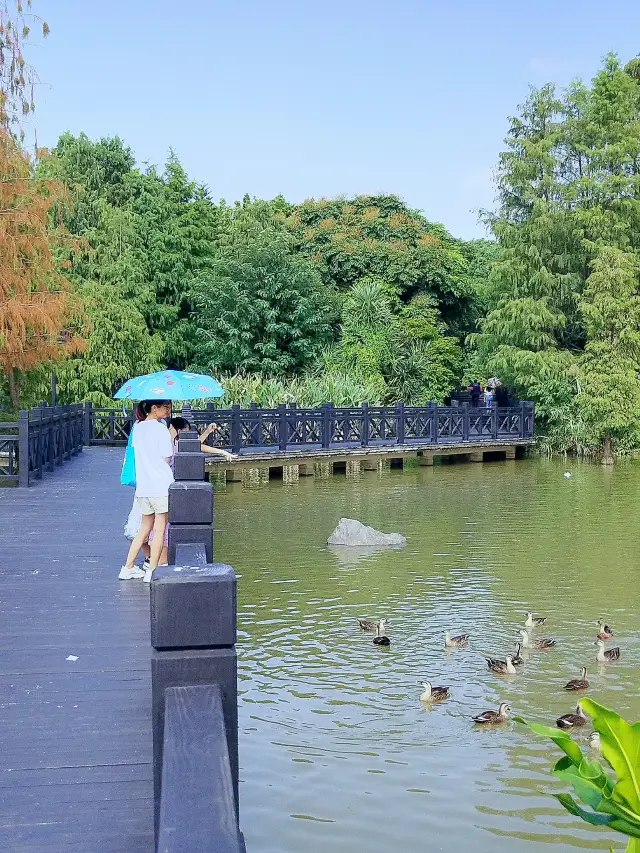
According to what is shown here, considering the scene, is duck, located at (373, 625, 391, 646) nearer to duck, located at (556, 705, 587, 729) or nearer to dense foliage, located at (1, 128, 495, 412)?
duck, located at (556, 705, 587, 729)

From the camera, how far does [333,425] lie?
26.1 m

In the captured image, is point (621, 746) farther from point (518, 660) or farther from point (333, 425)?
point (333, 425)

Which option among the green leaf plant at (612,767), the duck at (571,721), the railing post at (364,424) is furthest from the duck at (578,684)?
the railing post at (364,424)

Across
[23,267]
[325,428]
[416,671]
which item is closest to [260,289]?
[325,428]

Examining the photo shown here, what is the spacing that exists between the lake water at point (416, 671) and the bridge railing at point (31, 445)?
307 cm

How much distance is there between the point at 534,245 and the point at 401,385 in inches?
236

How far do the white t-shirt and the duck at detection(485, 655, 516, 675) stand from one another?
3112 mm

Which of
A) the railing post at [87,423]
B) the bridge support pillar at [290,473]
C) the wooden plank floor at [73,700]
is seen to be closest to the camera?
the wooden plank floor at [73,700]

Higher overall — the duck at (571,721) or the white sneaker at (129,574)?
the white sneaker at (129,574)

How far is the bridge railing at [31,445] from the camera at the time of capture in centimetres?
1532

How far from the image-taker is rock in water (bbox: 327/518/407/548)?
1495 cm

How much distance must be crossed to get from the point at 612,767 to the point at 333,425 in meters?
24.3

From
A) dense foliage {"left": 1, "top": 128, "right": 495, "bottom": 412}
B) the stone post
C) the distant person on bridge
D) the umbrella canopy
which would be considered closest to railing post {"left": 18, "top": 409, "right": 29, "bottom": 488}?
the umbrella canopy

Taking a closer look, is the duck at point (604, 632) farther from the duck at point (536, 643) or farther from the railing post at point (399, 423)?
the railing post at point (399, 423)
